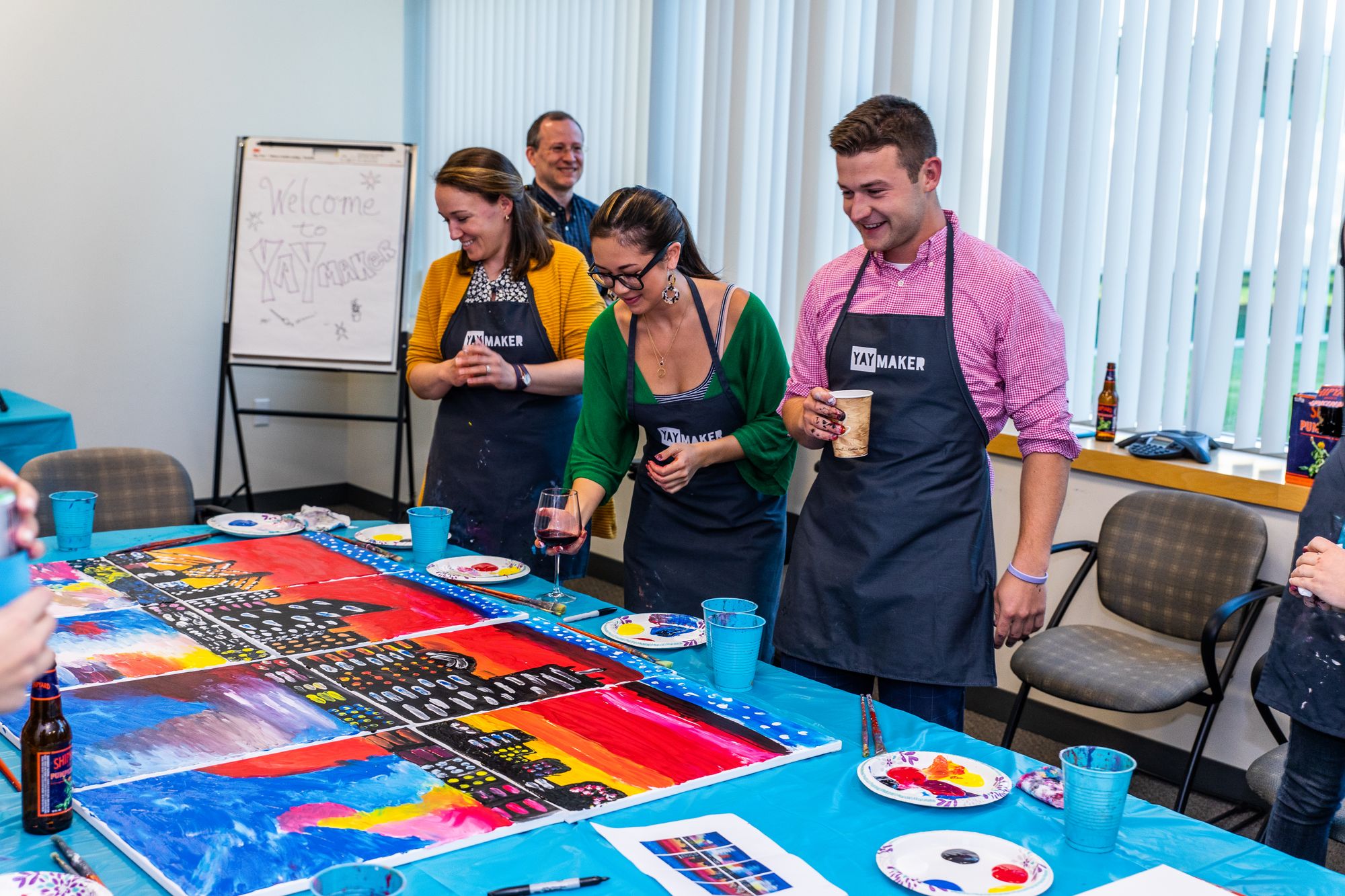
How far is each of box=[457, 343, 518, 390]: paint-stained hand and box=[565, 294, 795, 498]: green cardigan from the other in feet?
1.00

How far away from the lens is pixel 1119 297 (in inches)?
134

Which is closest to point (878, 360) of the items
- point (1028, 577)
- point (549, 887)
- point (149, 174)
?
point (1028, 577)

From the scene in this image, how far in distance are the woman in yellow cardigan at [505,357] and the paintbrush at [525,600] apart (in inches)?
25.7

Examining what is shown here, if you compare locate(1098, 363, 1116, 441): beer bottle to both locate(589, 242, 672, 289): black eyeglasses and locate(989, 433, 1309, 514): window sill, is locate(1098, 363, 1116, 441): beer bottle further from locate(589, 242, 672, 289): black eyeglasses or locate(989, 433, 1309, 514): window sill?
locate(589, 242, 672, 289): black eyeglasses

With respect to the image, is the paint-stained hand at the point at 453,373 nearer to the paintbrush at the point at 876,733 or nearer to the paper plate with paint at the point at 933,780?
the paintbrush at the point at 876,733

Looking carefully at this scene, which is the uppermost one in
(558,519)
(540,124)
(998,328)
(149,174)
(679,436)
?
(540,124)

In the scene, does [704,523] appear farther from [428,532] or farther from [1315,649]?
[1315,649]

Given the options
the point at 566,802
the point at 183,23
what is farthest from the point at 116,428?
the point at 566,802

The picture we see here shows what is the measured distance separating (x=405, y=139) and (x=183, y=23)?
1197mm

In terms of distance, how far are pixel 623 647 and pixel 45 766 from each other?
869 mm

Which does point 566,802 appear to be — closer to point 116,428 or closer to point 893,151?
point 893,151

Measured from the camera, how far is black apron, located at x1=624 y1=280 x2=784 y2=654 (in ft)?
8.10

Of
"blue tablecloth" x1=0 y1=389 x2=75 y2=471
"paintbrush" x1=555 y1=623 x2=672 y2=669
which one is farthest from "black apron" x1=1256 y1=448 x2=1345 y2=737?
"blue tablecloth" x1=0 y1=389 x2=75 y2=471

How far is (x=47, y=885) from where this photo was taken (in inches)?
42.6
